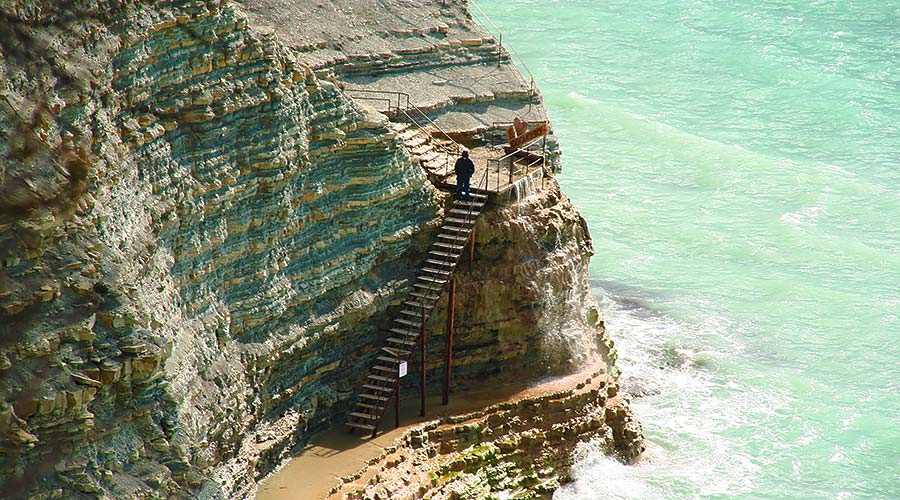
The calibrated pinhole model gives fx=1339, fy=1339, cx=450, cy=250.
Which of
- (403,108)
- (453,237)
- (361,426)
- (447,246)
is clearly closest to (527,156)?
(403,108)

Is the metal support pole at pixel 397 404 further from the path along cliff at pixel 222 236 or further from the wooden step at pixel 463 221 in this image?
the wooden step at pixel 463 221

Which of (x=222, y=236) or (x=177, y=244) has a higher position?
(x=177, y=244)

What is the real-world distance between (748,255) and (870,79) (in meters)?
20.2

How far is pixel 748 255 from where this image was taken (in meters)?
50.5

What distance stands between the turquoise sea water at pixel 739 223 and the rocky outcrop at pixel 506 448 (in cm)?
80

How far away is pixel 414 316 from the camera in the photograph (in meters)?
32.0

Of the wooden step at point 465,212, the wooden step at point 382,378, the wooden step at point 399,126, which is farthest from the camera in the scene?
the wooden step at point 399,126

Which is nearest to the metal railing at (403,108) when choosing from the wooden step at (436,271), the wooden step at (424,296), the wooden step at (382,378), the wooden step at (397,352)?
the wooden step at (436,271)

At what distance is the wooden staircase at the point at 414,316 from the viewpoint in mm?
31062

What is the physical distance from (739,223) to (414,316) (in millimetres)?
24586

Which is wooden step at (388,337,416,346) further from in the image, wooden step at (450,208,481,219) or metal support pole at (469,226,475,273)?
wooden step at (450,208,481,219)

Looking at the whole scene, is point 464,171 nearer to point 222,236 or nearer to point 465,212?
point 465,212

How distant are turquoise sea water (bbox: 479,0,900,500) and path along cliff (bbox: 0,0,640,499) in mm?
5560

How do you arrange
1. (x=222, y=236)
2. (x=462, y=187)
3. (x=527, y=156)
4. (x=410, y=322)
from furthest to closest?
(x=527, y=156)
(x=462, y=187)
(x=410, y=322)
(x=222, y=236)
